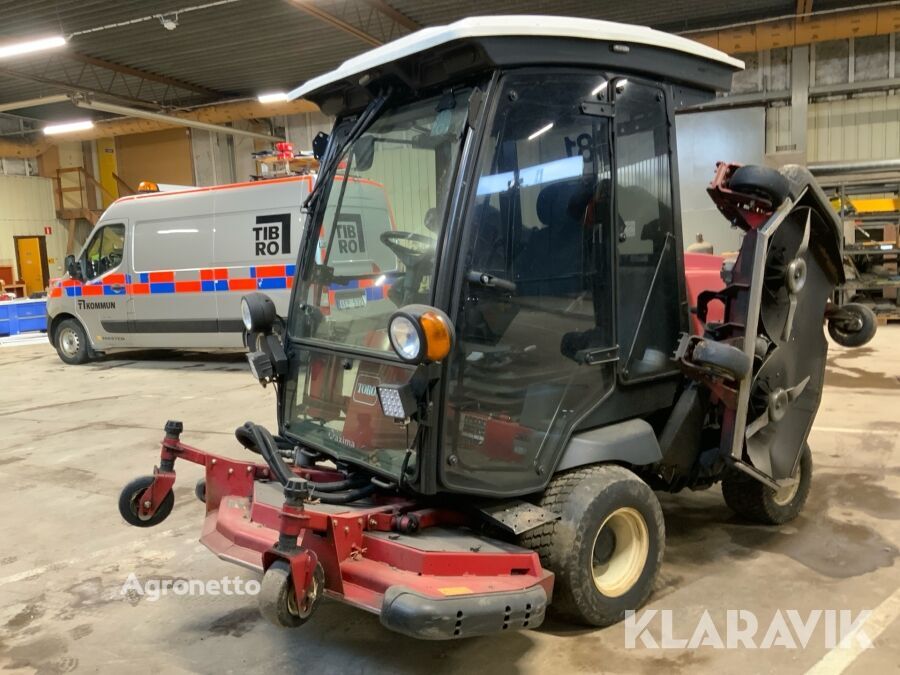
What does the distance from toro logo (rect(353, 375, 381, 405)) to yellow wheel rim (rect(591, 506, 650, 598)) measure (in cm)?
99

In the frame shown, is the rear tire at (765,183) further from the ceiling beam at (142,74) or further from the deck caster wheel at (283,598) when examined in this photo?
the ceiling beam at (142,74)

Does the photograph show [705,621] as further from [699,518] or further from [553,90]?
[553,90]

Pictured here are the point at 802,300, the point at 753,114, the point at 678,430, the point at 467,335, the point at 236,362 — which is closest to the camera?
the point at 467,335

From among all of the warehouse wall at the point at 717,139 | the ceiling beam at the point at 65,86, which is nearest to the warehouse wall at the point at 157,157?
the ceiling beam at the point at 65,86

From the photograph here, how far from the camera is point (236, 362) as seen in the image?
10.1m

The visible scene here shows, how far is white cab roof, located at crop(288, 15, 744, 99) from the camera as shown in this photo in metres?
2.27

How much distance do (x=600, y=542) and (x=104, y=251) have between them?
9.13 meters

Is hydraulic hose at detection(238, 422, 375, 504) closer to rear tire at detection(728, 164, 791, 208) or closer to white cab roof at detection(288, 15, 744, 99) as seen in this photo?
white cab roof at detection(288, 15, 744, 99)

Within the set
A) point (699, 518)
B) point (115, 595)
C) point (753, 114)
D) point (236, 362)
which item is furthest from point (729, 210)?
point (753, 114)

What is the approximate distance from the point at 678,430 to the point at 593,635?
909 mm

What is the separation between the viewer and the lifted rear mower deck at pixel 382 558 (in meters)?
2.08

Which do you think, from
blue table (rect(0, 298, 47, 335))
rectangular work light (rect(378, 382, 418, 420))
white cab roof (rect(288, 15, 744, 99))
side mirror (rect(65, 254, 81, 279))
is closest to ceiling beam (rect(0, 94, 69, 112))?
blue table (rect(0, 298, 47, 335))

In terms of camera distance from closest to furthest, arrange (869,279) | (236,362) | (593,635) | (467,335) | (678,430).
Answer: (467,335) < (593,635) < (678,430) < (236,362) < (869,279)

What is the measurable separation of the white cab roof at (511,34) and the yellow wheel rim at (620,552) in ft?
5.64
